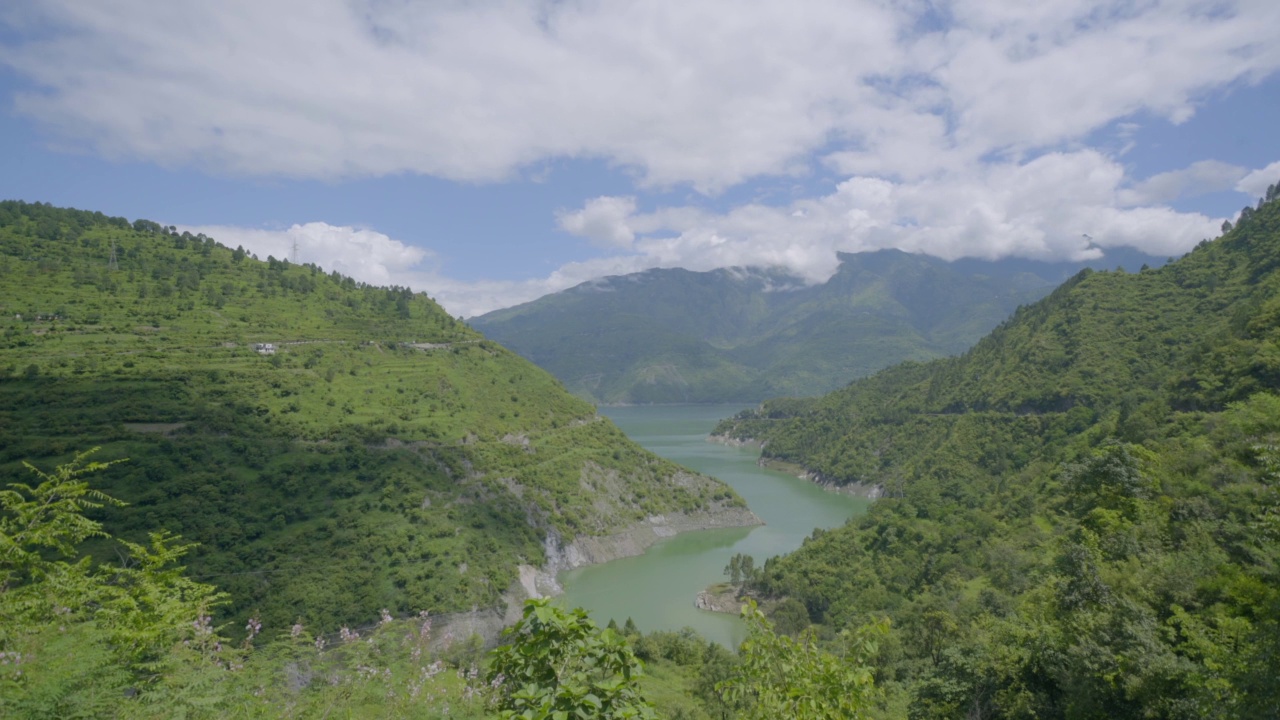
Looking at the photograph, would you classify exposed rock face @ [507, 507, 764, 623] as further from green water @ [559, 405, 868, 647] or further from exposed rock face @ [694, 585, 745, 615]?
exposed rock face @ [694, 585, 745, 615]

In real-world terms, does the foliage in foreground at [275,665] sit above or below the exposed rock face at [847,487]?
A: above

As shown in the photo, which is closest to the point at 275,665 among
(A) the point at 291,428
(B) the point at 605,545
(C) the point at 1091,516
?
(C) the point at 1091,516

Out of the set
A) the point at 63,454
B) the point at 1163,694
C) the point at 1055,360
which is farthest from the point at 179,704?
the point at 1055,360

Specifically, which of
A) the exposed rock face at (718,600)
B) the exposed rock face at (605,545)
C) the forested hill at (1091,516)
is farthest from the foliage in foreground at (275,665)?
the exposed rock face at (718,600)

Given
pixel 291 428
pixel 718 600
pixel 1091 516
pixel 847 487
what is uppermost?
pixel 291 428

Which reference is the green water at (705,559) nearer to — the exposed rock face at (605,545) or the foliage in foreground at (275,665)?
the exposed rock face at (605,545)

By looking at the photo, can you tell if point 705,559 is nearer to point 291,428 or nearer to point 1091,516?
point 291,428
